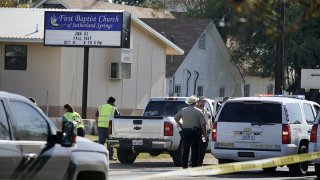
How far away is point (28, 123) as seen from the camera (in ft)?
32.5

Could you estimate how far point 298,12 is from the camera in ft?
153

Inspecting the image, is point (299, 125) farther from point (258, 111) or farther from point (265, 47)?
point (265, 47)

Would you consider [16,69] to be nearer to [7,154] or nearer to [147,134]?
[147,134]

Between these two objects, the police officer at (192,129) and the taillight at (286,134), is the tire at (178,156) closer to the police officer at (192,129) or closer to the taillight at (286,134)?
the police officer at (192,129)

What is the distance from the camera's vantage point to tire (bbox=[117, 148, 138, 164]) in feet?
81.7

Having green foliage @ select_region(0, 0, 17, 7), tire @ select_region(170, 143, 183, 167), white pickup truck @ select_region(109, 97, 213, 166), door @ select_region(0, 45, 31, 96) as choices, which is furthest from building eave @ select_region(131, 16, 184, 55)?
tire @ select_region(170, 143, 183, 167)

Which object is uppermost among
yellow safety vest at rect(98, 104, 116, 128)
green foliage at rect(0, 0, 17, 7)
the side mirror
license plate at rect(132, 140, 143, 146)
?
green foliage at rect(0, 0, 17, 7)

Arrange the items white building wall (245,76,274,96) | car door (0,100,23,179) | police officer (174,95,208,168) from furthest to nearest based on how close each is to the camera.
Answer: white building wall (245,76,274,96), police officer (174,95,208,168), car door (0,100,23,179)

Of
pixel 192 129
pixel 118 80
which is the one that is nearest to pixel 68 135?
pixel 192 129

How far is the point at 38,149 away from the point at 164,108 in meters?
15.8

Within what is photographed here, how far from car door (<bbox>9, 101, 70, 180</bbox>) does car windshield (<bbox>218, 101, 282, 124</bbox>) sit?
38.6 feet

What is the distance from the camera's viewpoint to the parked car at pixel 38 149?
950 cm

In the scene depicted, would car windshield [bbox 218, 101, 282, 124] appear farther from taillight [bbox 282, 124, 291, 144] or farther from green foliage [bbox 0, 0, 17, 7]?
green foliage [bbox 0, 0, 17, 7]

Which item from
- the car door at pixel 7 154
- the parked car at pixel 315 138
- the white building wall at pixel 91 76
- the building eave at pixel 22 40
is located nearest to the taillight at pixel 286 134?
the parked car at pixel 315 138
